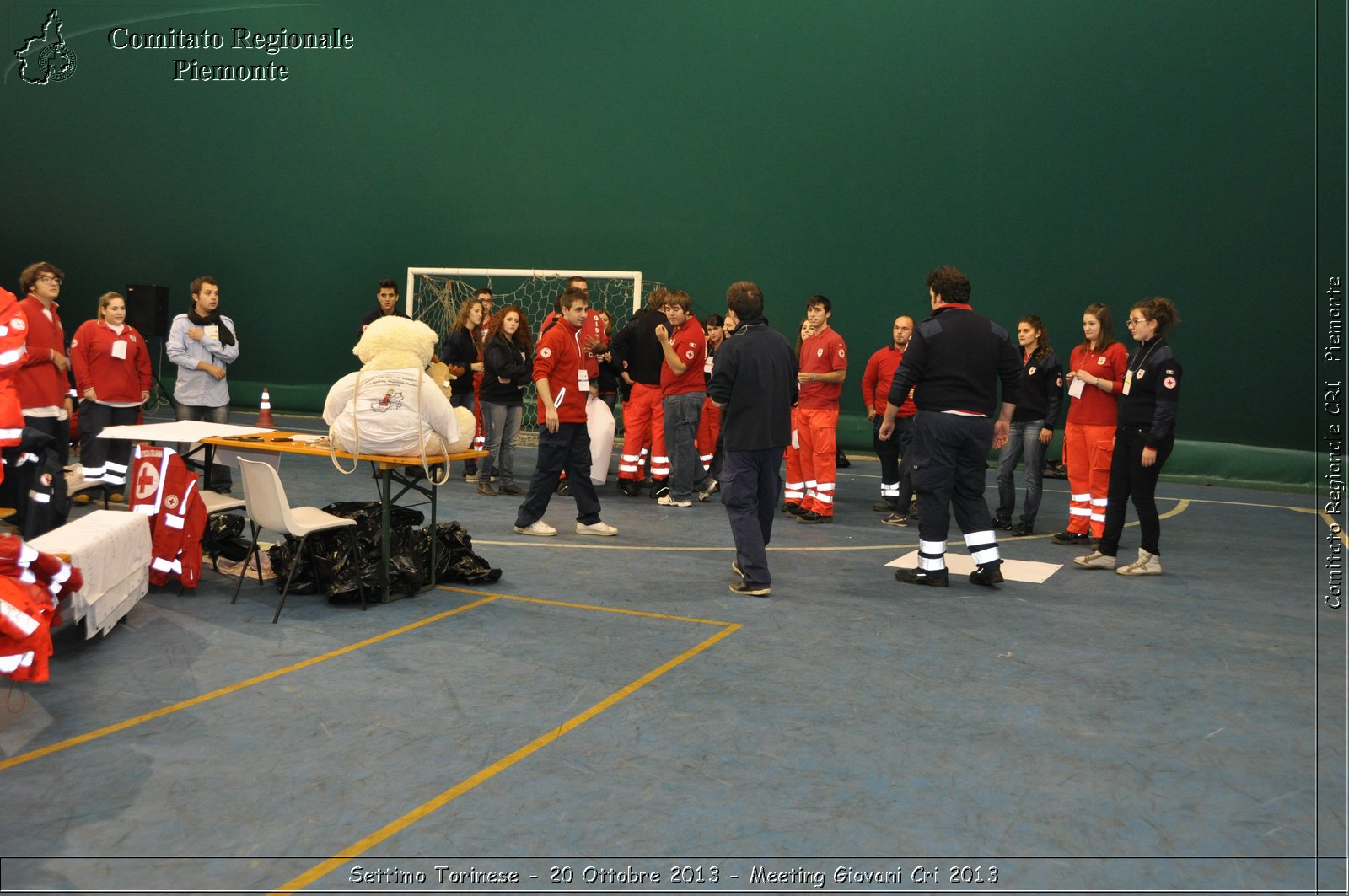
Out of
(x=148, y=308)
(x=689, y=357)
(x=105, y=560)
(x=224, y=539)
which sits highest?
(x=148, y=308)

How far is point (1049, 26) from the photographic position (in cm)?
1202

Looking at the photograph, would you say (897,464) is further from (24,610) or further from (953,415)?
(24,610)

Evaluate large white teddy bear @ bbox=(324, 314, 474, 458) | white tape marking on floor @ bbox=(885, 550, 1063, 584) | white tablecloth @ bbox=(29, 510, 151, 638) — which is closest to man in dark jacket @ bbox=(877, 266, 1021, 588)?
white tape marking on floor @ bbox=(885, 550, 1063, 584)

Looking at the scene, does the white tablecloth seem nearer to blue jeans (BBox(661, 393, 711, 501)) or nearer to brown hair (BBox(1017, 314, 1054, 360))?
blue jeans (BBox(661, 393, 711, 501))

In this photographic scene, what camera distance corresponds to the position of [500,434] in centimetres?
930

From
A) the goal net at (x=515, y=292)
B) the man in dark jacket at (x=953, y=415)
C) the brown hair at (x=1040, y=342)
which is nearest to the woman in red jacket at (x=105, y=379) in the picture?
the goal net at (x=515, y=292)

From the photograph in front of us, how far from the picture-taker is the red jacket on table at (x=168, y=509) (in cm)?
544

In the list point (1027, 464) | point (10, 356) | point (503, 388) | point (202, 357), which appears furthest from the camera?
point (503, 388)

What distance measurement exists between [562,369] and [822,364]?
228 centimetres

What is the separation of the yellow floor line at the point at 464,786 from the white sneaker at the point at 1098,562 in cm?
337

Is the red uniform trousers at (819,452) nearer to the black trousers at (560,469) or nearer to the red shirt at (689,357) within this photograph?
the red shirt at (689,357)

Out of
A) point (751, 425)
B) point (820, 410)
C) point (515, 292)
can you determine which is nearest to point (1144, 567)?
point (820, 410)

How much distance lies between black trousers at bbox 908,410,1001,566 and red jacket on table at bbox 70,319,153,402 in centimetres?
592

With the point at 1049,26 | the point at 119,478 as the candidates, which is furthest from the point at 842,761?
the point at 1049,26
